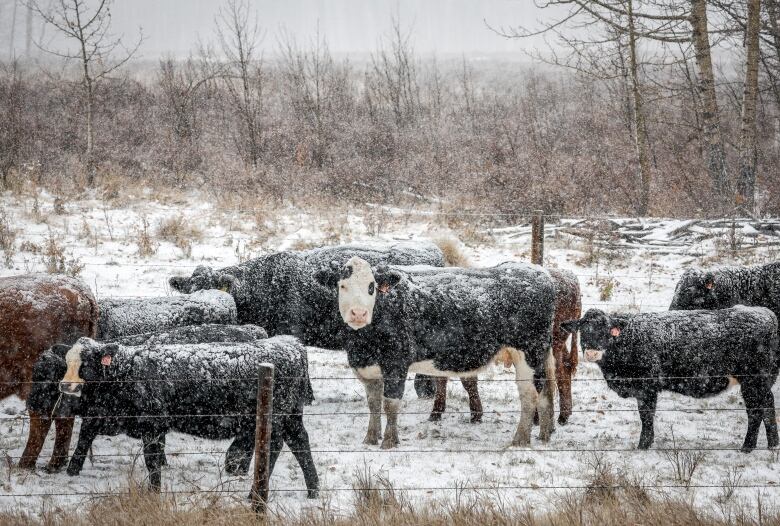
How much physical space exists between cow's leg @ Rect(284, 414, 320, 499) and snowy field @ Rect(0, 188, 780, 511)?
12 centimetres

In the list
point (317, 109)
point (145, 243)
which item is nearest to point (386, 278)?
point (145, 243)

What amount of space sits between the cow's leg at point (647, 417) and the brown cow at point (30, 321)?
588 centimetres

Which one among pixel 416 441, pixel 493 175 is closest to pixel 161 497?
pixel 416 441

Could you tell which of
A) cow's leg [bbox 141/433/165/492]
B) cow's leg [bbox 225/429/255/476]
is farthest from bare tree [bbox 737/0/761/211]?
cow's leg [bbox 141/433/165/492]

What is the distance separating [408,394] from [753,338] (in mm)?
4136

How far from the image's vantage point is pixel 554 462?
6578 mm

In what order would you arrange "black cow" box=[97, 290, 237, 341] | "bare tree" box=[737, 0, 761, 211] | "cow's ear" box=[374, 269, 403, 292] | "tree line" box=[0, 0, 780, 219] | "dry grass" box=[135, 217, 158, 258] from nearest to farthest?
"cow's ear" box=[374, 269, 403, 292], "black cow" box=[97, 290, 237, 341], "dry grass" box=[135, 217, 158, 258], "bare tree" box=[737, 0, 761, 211], "tree line" box=[0, 0, 780, 219]

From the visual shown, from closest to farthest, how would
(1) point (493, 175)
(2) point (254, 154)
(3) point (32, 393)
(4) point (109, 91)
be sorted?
(3) point (32, 393) → (1) point (493, 175) → (2) point (254, 154) → (4) point (109, 91)

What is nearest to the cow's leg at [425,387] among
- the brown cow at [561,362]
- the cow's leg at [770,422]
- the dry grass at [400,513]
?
the brown cow at [561,362]

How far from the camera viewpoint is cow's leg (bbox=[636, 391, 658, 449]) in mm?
6914

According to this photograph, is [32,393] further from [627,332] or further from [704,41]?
[704,41]

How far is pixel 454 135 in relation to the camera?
85.4 ft

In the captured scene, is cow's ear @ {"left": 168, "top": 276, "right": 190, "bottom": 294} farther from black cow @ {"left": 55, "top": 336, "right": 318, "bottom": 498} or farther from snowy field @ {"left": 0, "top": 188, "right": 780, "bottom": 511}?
black cow @ {"left": 55, "top": 336, "right": 318, "bottom": 498}

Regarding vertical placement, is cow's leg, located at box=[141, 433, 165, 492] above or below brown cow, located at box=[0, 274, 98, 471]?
below
